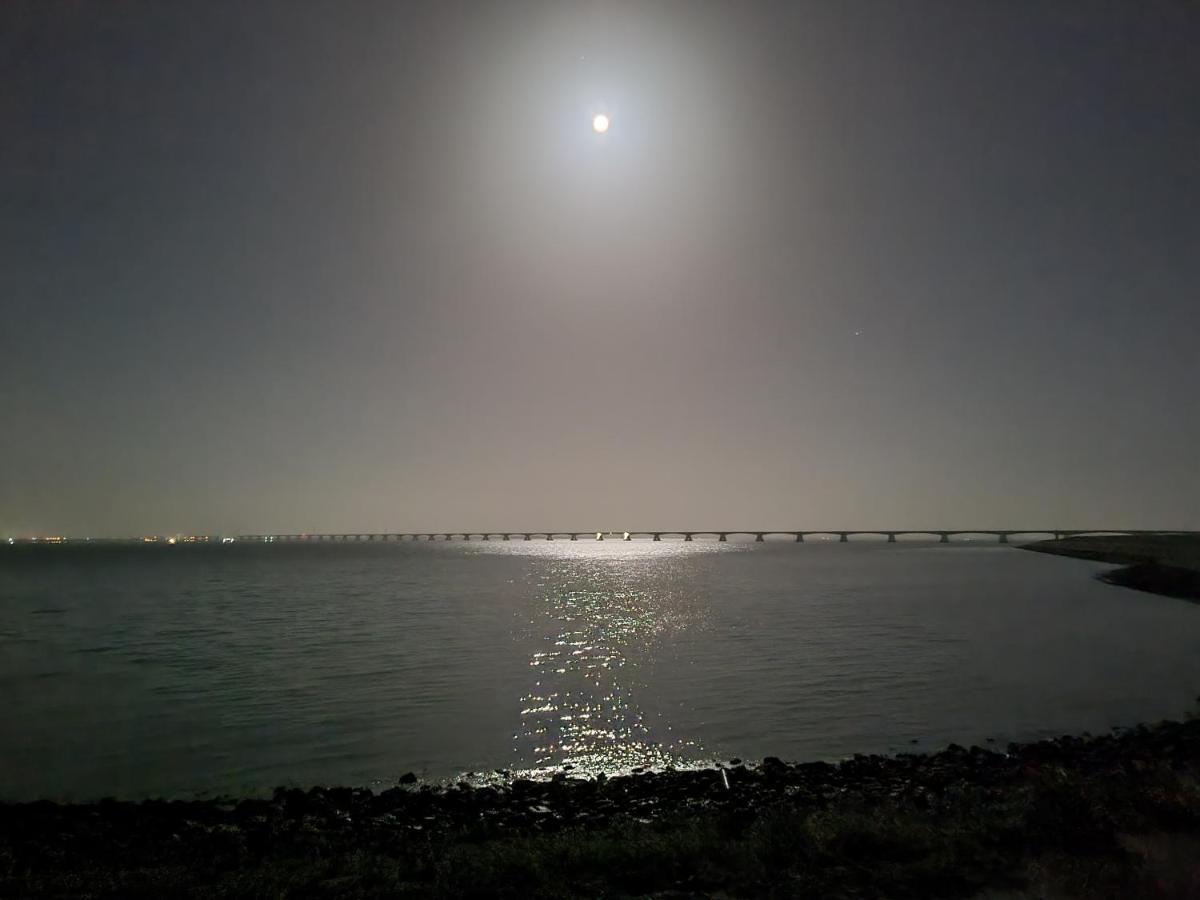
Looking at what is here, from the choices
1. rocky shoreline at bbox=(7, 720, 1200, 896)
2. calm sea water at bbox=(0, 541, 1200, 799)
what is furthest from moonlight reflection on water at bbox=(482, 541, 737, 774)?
rocky shoreline at bbox=(7, 720, 1200, 896)

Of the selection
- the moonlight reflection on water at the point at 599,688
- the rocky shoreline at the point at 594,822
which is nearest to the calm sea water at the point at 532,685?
the moonlight reflection on water at the point at 599,688

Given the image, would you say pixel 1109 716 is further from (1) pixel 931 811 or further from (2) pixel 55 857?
(2) pixel 55 857

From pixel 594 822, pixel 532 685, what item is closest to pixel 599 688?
pixel 532 685

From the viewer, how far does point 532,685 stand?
97.6 feet

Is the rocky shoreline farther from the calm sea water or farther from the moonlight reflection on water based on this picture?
the moonlight reflection on water

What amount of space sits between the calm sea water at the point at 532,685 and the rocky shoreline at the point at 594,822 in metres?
2.09

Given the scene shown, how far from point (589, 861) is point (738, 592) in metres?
69.9

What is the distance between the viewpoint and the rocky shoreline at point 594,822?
10391 mm

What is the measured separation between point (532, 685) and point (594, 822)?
1636 centimetres

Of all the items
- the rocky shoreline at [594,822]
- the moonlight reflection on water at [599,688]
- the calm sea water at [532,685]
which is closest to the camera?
the rocky shoreline at [594,822]

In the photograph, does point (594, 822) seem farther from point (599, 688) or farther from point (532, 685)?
point (532, 685)

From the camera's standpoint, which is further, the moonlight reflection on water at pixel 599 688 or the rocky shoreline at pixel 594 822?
the moonlight reflection on water at pixel 599 688

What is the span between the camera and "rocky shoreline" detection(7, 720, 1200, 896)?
10391 millimetres

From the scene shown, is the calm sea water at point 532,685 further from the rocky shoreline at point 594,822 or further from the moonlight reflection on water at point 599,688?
the rocky shoreline at point 594,822
